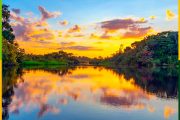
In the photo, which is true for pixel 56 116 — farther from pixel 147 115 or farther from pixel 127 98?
pixel 127 98

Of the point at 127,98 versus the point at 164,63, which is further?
the point at 164,63

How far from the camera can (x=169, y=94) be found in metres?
15.5

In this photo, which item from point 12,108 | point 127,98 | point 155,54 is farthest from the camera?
point 155,54

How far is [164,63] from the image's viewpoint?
65812 millimetres

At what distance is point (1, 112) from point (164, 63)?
189 ft

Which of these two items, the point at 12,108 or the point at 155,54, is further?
the point at 155,54

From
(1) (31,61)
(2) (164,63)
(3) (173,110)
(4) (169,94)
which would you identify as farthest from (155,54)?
(3) (173,110)

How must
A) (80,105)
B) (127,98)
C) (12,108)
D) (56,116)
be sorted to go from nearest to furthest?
1. (56,116)
2. (12,108)
3. (80,105)
4. (127,98)

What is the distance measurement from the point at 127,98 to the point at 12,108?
4987 mm

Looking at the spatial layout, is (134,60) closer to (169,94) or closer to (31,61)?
(31,61)

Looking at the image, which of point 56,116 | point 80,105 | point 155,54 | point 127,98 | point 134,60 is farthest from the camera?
point 134,60

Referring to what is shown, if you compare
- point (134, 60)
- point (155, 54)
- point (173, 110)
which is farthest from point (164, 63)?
point (173, 110)

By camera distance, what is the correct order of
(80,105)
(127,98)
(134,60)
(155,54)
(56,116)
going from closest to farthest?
(56,116) → (80,105) → (127,98) → (155,54) → (134,60)

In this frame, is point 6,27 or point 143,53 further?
point 143,53
